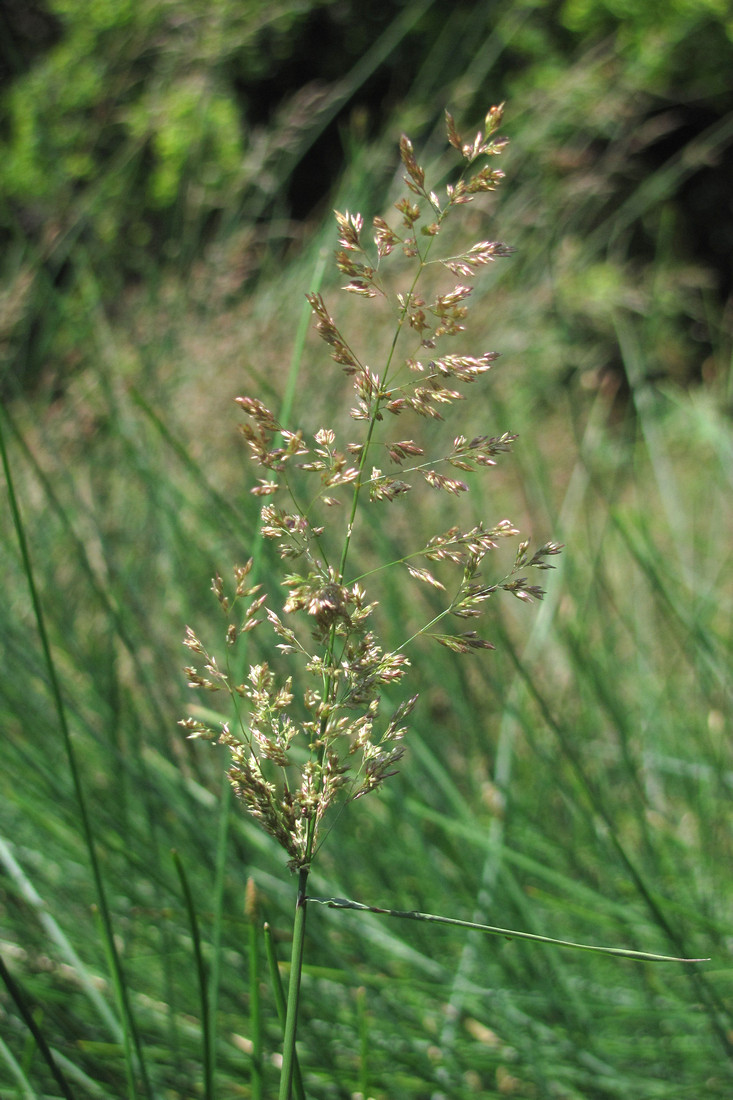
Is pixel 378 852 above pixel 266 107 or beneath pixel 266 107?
beneath

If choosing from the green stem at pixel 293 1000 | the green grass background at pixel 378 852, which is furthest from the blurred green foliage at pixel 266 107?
the green stem at pixel 293 1000

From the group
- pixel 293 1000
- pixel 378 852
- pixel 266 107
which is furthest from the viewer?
pixel 266 107

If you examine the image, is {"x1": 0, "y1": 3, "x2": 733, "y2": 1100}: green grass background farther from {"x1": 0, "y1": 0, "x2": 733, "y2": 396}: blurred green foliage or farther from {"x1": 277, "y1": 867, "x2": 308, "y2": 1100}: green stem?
{"x1": 0, "y1": 0, "x2": 733, "y2": 396}: blurred green foliage

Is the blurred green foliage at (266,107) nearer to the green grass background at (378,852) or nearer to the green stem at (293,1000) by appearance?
the green grass background at (378,852)

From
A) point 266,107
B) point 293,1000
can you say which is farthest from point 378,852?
point 266,107

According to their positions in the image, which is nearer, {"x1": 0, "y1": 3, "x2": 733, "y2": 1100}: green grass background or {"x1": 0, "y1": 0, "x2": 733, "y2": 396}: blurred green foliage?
{"x1": 0, "y1": 3, "x2": 733, "y2": 1100}: green grass background

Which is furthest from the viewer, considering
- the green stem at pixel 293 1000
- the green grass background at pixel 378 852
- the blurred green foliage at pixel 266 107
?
the blurred green foliage at pixel 266 107

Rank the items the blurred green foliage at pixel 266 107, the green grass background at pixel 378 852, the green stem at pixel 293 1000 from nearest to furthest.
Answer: the green stem at pixel 293 1000
the green grass background at pixel 378 852
the blurred green foliage at pixel 266 107

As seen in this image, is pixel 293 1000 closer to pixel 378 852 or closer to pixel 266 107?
pixel 378 852

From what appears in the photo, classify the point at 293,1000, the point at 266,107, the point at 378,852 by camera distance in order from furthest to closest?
the point at 266,107, the point at 378,852, the point at 293,1000

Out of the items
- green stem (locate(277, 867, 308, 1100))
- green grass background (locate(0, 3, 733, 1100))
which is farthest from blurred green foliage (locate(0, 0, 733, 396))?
green stem (locate(277, 867, 308, 1100))

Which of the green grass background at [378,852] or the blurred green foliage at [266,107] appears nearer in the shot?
the green grass background at [378,852]

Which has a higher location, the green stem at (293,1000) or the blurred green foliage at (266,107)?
the blurred green foliage at (266,107)

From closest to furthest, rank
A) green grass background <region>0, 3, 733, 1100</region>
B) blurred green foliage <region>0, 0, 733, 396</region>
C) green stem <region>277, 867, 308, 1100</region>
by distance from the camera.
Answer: green stem <region>277, 867, 308, 1100</region>, green grass background <region>0, 3, 733, 1100</region>, blurred green foliage <region>0, 0, 733, 396</region>
